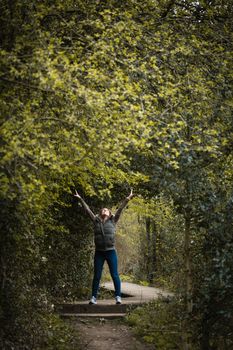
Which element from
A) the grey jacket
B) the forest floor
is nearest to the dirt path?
the forest floor

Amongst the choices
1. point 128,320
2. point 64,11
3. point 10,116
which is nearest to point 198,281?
point 128,320

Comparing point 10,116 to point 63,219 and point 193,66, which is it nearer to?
point 193,66

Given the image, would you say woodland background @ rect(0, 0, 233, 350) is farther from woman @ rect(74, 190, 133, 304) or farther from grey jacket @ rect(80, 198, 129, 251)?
grey jacket @ rect(80, 198, 129, 251)

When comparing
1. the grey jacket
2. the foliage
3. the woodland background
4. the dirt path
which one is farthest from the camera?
the grey jacket

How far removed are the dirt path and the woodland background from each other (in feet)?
0.96

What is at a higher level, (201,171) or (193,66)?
(193,66)

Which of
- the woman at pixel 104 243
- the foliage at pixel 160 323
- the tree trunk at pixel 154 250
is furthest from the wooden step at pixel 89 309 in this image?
the tree trunk at pixel 154 250

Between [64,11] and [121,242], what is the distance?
18.6m

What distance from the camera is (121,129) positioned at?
7.49 metres

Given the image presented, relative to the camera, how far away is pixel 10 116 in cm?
673

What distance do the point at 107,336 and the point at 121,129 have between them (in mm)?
4619

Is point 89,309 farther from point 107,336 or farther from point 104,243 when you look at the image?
point 107,336

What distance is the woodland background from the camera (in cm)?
673

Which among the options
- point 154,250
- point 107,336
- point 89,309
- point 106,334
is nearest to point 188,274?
point 107,336
